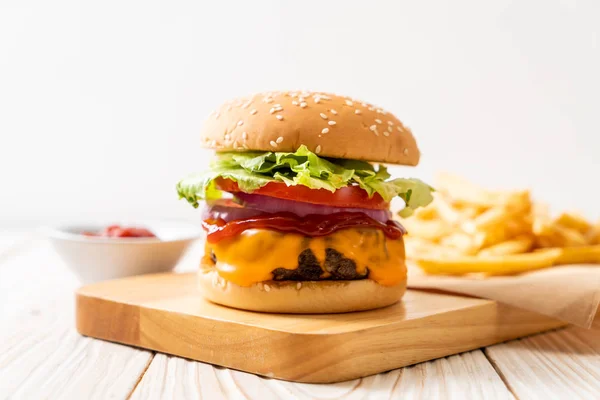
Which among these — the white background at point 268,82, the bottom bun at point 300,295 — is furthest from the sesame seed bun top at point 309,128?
the white background at point 268,82

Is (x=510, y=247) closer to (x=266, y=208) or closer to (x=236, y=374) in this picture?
(x=266, y=208)

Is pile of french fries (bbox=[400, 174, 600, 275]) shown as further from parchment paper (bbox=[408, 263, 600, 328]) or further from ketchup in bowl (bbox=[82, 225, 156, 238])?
ketchup in bowl (bbox=[82, 225, 156, 238])

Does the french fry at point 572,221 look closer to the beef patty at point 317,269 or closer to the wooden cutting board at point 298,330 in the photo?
the wooden cutting board at point 298,330

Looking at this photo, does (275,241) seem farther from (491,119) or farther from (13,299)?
(491,119)

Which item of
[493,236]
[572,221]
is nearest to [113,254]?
[493,236]

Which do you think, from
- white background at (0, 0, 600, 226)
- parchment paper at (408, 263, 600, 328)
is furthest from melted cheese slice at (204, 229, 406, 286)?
white background at (0, 0, 600, 226)

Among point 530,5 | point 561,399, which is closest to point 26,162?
point 530,5

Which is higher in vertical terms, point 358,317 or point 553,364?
point 358,317
